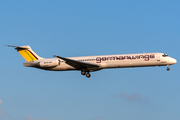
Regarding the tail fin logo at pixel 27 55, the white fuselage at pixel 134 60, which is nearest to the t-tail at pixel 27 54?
the tail fin logo at pixel 27 55

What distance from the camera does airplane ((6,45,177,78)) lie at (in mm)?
49906

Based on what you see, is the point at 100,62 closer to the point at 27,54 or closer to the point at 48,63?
the point at 48,63

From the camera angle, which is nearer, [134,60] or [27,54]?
[134,60]

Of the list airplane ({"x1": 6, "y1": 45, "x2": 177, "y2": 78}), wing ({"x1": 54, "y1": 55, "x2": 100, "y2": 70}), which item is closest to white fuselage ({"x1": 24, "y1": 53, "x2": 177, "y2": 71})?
airplane ({"x1": 6, "y1": 45, "x2": 177, "y2": 78})

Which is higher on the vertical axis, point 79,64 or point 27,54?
point 27,54

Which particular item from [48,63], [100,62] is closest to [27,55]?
[48,63]

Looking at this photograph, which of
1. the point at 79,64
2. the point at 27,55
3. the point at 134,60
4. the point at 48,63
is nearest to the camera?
the point at 134,60

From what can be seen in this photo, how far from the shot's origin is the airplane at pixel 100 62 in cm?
4991

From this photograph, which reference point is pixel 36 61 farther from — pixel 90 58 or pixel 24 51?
pixel 90 58

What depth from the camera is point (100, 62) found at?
167ft

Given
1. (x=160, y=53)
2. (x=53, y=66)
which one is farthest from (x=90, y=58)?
(x=160, y=53)

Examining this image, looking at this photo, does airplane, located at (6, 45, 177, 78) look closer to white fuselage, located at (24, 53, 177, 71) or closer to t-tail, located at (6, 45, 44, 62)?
white fuselage, located at (24, 53, 177, 71)

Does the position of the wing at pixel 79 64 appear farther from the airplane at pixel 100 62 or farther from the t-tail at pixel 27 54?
the t-tail at pixel 27 54

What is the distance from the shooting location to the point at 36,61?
176 ft
